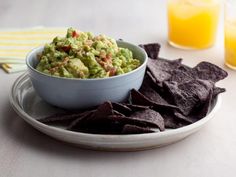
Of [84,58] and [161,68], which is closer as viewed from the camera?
[84,58]

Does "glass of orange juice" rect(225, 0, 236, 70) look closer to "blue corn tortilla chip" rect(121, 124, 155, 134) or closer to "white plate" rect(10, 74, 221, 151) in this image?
"white plate" rect(10, 74, 221, 151)

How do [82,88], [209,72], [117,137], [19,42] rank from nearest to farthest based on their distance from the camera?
[117,137] < [82,88] < [209,72] < [19,42]

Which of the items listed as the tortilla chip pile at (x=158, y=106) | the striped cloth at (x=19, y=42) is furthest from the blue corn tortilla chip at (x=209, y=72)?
the striped cloth at (x=19, y=42)

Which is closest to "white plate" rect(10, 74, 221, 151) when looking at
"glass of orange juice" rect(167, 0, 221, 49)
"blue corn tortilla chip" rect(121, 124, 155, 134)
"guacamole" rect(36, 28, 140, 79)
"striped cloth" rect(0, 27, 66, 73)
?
"blue corn tortilla chip" rect(121, 124, 155, 134)

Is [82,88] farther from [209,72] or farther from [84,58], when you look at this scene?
[209,72]

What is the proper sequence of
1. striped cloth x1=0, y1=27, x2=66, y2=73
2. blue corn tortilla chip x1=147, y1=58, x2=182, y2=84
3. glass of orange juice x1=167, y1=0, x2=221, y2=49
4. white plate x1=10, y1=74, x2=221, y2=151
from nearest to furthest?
white plate x1=10, y1=74, x2=221, y2=151, blue corn tortilla chip x1=147, y1=58, x2=182, y2=84, striped cloth x1=0, y1=27, x2=66, y2=73, glass of orange juice x1=167, y1=0, x2=221, y2=49

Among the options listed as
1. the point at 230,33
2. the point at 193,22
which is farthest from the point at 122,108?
the point at 193,22
